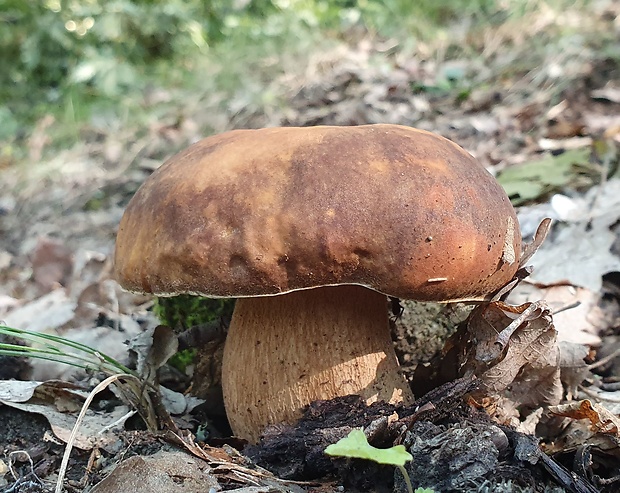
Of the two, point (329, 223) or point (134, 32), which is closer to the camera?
point (329, 223)

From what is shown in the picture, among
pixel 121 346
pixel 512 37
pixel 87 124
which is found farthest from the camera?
pixel 87 124

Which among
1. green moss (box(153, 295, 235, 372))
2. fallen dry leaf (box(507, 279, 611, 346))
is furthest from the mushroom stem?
fallen dry leaf (box(507, 279, 611, 346))

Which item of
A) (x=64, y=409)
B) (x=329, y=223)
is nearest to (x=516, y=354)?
(x=329, y=223)

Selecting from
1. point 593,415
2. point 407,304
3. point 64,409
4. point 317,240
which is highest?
point 317,240

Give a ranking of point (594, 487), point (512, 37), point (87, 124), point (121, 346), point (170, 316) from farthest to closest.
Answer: point (87, 124), point (512, 37), point (121, 346), point (170, 316), point (594, 487)

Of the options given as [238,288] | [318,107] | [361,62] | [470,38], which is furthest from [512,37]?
[238,288]

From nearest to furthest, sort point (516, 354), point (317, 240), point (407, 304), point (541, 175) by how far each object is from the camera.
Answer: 1. point (317, 240)
2. point (516, 354)
3. point (407, 304)
4. point (541, 175)

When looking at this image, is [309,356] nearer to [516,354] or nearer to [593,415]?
[516,354]

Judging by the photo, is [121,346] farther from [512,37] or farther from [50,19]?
[50,19]
